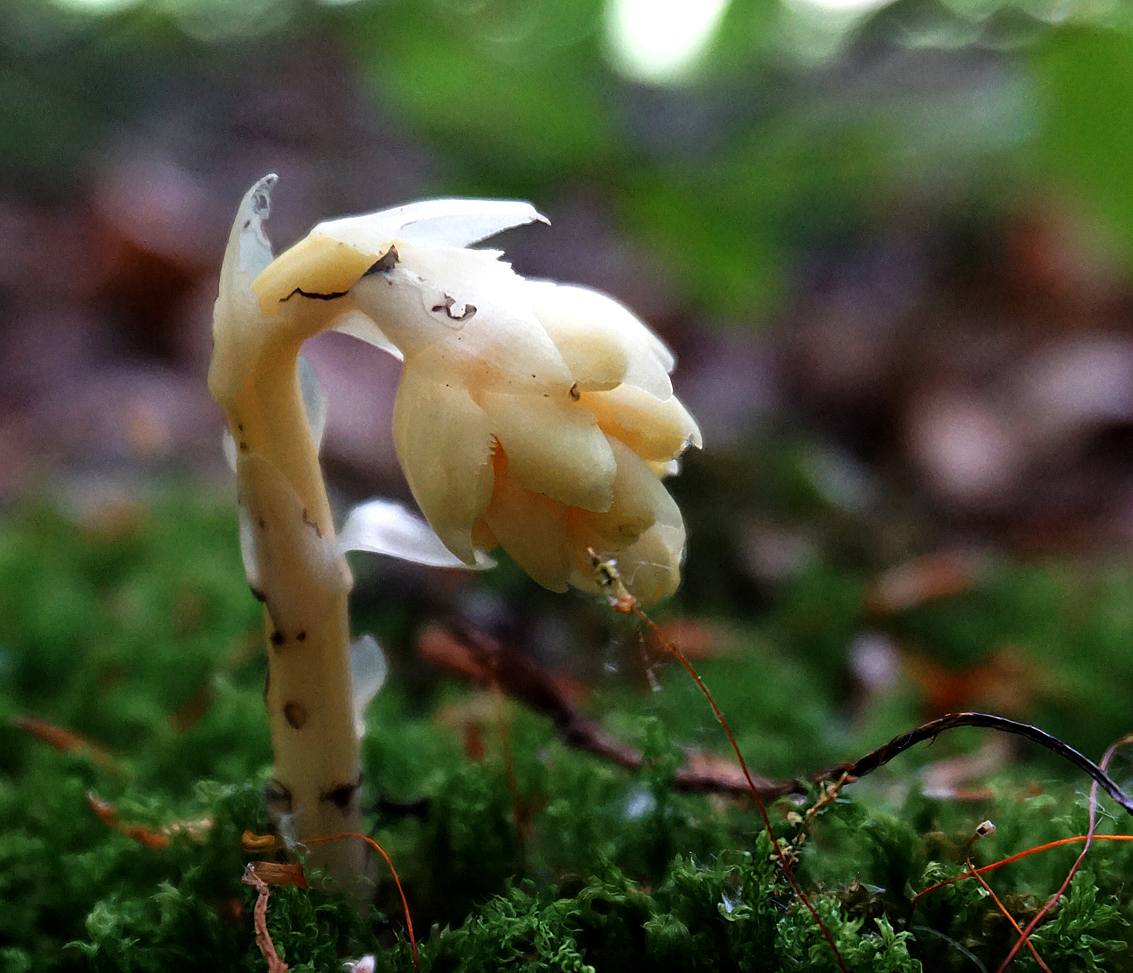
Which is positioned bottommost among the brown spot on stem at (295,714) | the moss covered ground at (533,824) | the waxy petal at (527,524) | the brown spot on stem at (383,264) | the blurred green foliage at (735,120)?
the moss covered ground at (533,824)

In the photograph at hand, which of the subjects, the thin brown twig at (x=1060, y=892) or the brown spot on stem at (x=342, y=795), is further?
the brown spot on stem at (x=342, y=795)

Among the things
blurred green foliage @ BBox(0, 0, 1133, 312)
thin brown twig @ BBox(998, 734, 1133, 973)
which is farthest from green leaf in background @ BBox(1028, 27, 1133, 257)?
thin brown twig @ BBox(998, 734, 1133, 973)

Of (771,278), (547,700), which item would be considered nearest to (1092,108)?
(771,278)

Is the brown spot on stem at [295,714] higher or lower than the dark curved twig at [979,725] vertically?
lower

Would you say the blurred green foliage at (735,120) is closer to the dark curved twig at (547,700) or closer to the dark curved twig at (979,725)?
the dark curved twig at (547,700)

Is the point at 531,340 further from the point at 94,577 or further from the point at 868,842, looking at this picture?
the point at 94,577

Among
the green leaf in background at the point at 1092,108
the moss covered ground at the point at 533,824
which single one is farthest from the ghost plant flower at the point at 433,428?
the green leaf in background at the point at 1092,108

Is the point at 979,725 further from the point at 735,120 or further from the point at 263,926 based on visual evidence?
the point at 735,120
